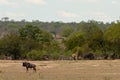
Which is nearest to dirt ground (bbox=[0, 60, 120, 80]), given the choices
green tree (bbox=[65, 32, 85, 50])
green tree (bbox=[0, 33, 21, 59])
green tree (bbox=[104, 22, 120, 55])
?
green tree (bbox=[0, 33, 21, 59])

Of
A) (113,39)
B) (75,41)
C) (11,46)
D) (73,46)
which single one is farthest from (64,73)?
(75,41)

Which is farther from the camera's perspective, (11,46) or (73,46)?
(73,46)

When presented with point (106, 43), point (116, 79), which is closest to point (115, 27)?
point (106, 43)

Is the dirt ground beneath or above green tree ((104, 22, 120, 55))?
beneath

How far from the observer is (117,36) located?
8131 centimetres

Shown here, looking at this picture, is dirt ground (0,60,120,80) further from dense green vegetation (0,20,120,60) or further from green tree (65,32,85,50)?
green tree (65,32,85,50)

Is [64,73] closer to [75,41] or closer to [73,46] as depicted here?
[73,46]

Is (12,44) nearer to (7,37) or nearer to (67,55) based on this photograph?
(7,37)

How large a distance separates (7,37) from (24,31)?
15562 millimetres

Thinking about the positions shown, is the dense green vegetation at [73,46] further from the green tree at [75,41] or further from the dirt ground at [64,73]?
the dirt ground at [64,73]

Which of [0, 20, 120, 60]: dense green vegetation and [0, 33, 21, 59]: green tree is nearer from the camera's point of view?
[0, 33, 21, 59]: green tree

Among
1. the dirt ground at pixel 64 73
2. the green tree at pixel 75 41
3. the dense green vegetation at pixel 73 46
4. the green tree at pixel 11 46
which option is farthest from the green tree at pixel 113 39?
the dirt ground at pixel 64 73

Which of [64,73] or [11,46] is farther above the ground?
[11,46]

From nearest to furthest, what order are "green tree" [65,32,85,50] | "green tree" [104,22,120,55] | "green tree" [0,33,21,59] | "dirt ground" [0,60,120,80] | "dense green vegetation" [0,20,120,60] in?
"dirt ground" [0,60,120,80]
"green tree" [0,33,21,59]
"dense green vegetation" [0,20,120,60]
"green tree" [104,22,120,55]
"green tree" [65,32,85,50]
